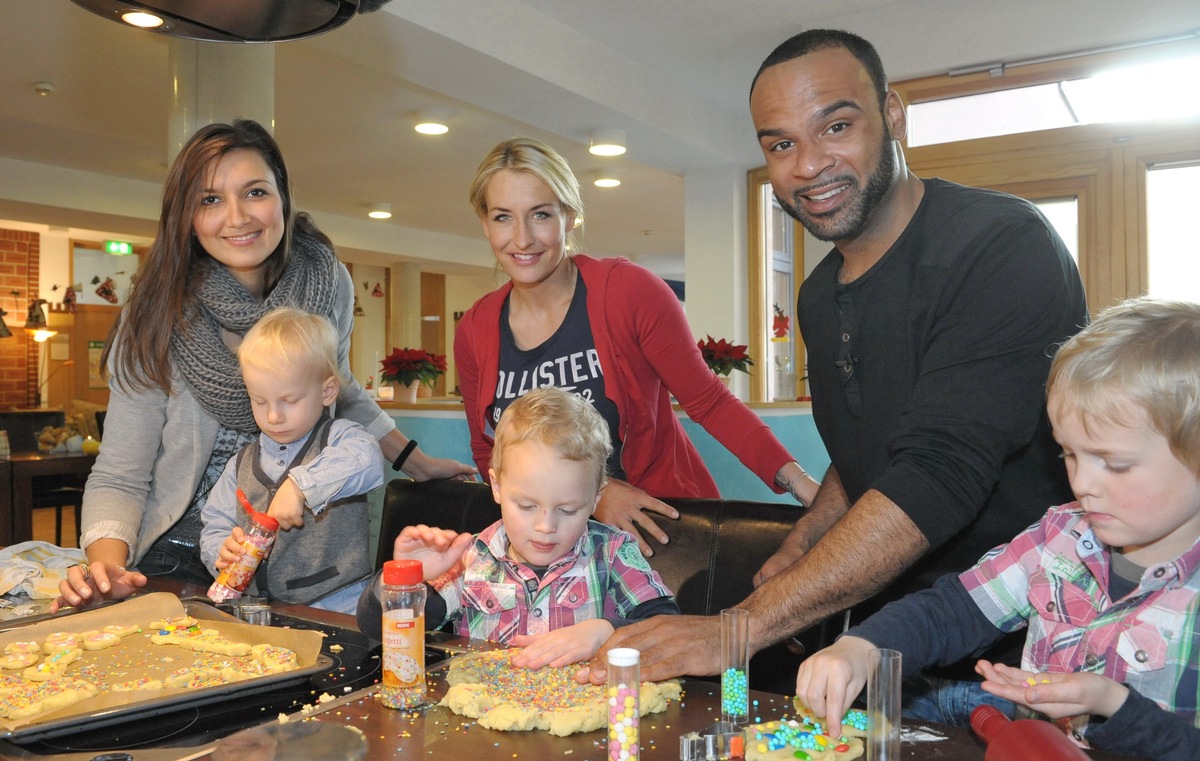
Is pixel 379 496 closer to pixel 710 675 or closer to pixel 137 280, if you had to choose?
pixel 137 280

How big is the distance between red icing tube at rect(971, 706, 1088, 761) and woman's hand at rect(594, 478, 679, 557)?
1051 millimetres

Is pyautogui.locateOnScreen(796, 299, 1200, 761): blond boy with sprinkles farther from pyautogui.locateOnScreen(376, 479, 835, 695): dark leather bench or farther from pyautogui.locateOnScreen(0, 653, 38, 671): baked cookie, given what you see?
pyautogui.locateOnScreen(0, 653, 38, 671): baked cookie

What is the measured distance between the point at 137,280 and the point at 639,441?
4.30ft

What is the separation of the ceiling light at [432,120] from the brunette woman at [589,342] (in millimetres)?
4655

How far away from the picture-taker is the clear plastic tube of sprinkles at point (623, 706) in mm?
1015

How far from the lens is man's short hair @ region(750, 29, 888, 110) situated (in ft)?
5.84

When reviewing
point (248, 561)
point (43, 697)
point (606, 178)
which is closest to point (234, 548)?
point (248, 561)

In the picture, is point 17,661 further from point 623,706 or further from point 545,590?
point 623,706

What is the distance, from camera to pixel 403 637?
4.12 ft

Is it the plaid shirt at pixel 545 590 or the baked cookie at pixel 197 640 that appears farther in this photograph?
the plaid shirt at pixel 545 590

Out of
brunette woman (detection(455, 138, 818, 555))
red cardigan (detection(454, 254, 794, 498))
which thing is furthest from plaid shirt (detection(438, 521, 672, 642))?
red cardigan (detection(454, 254, 794, 498))

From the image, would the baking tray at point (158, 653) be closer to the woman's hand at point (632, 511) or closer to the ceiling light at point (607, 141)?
the woman's hand at point (632, 511)

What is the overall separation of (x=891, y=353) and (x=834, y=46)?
1.93 ft

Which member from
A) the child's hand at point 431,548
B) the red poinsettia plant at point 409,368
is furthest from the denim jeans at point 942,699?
the red poinsettia plant at point 409,368
